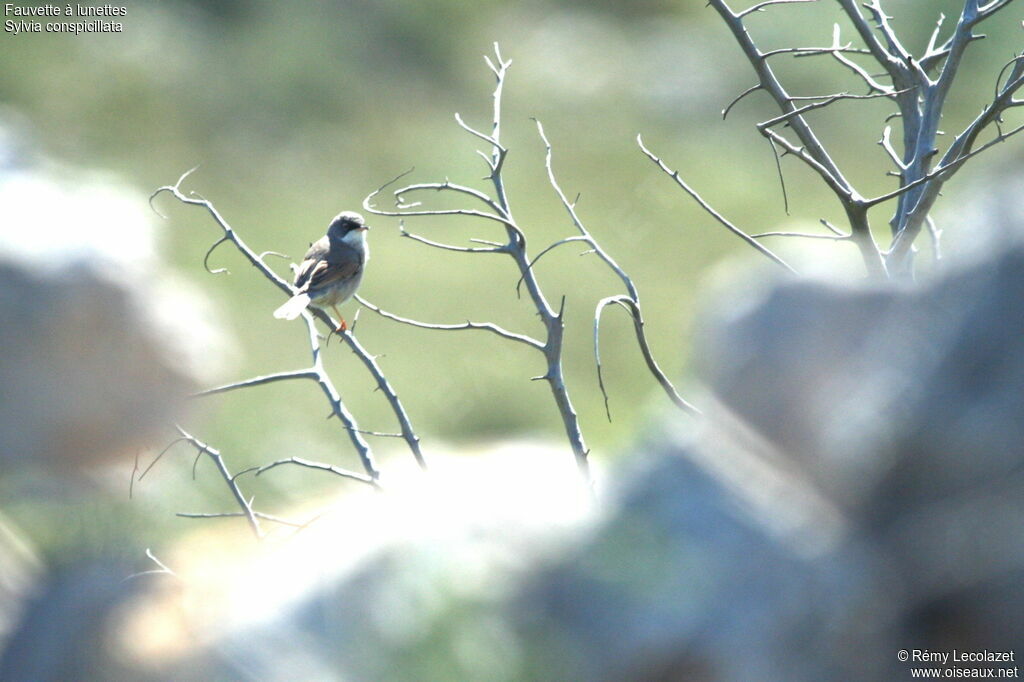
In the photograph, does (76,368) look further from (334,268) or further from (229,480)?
(229,480)

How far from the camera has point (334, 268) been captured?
6.88 metres

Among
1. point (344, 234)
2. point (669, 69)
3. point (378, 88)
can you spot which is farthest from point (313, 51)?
point (344, 234)

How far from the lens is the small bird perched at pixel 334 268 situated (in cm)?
667

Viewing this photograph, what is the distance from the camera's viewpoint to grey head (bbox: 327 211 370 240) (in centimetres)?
734

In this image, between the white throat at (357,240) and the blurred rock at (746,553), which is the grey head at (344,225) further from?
the blurred rock at (746,553)

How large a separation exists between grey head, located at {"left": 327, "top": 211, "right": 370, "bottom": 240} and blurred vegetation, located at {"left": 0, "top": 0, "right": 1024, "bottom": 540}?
138 inches

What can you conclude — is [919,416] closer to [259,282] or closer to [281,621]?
[281,621]

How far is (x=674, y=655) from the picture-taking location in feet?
5.74

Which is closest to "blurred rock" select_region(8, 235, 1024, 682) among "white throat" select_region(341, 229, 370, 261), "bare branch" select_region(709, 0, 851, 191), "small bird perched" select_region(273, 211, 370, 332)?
"bare branch" select_region(709, 0, 851, 191)

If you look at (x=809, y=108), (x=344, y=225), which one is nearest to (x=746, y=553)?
(x=809, y=108)

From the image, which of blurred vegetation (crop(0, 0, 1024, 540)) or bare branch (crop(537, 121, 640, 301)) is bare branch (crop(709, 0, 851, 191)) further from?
blurred vegetation (crop(0, 0, 1024, 540))

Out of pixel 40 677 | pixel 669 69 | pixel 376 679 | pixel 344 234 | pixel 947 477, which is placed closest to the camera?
pixel 947 477

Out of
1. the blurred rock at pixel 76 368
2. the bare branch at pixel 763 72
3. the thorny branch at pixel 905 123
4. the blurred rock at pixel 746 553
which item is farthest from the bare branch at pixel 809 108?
the blurred rock at pixel 76 368

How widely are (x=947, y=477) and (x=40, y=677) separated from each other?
1476 millimetres
